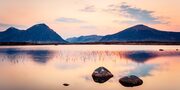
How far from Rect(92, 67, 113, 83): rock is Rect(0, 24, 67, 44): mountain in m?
0.66

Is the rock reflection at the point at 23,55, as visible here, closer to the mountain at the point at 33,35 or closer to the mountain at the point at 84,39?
the mountain at the point at 33,35

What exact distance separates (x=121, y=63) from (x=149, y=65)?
0.42m

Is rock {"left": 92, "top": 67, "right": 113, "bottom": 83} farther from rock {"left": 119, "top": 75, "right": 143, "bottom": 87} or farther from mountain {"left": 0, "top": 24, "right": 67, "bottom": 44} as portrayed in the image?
mountain {"left": 0, "top": 24, "right": 67, "bottom": 44}

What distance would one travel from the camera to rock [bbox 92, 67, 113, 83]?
5.15m

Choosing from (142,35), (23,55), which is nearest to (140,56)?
(142,35)

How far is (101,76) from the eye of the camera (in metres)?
5.16

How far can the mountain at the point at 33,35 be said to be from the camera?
17.0ft

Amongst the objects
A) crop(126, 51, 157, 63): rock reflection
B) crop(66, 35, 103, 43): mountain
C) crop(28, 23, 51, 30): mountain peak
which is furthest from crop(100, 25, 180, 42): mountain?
crop(28, 23, 51, 30): mountain peak

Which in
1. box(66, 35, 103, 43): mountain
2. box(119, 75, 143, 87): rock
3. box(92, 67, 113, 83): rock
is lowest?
box(119, 75, 143, 87): rock

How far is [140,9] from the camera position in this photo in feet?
16.9

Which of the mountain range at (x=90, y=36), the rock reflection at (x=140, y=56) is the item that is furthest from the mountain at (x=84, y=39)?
the rock reflection at (x=140, y=56)

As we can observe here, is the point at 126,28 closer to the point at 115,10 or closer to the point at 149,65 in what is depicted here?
the point at 115,10

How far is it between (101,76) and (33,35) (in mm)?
1179

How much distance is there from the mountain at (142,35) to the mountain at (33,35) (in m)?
0.73
